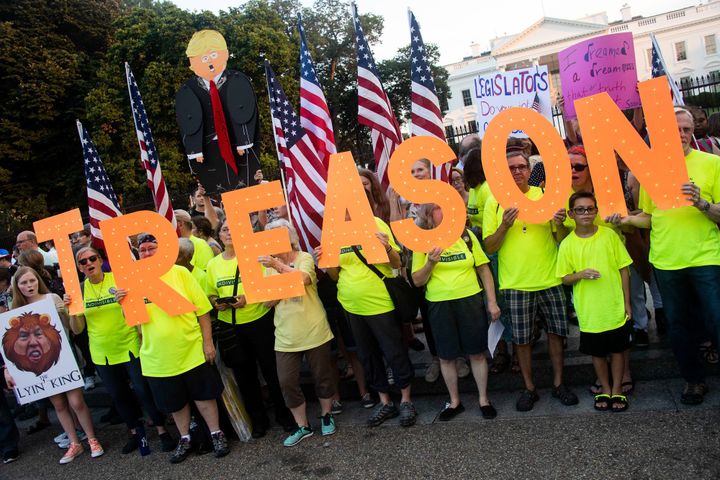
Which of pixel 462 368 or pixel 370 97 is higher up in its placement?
pixel 370 97

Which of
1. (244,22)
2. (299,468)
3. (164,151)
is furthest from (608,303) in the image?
(244,22)

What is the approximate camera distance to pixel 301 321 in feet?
15.0

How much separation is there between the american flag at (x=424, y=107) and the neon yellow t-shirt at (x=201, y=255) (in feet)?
8.35

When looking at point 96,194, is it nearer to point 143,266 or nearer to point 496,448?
point 143,266

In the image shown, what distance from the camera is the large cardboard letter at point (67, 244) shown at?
4973 mm

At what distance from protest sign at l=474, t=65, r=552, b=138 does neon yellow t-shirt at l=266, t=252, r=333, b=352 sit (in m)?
2.87

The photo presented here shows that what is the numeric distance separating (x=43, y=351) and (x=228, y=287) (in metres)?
2.15

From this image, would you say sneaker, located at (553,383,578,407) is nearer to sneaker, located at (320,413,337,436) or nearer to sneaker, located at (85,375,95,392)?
sneaker, located at (320,413,337,436)

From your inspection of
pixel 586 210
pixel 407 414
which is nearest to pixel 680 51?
pixel 586 210

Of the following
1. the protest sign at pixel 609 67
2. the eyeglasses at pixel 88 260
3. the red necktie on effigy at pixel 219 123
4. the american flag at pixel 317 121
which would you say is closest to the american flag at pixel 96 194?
the eyeglasses at pixel 88 260

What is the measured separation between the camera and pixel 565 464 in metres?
3.49

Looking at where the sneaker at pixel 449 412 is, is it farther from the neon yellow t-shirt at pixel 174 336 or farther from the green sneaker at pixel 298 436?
the neon yellow t-shirt at pixel 174 336

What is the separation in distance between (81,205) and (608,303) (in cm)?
2562

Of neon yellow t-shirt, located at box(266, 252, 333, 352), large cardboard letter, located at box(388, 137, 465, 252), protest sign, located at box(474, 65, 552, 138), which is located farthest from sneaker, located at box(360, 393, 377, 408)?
protest sign, located at box(474, 65, 552, 138)
